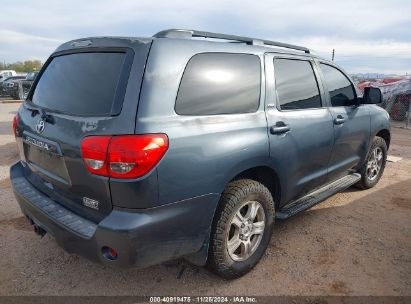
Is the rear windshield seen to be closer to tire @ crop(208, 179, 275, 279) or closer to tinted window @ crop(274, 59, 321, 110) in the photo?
tire @ crop(208, 179, 275, 279)

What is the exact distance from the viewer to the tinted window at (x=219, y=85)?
7.32 ft

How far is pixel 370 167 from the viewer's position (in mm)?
4770

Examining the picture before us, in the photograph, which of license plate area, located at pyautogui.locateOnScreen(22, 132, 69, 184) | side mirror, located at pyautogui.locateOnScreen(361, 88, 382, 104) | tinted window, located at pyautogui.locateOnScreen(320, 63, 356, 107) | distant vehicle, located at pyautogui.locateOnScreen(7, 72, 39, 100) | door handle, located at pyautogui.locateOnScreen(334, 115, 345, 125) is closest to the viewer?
license plate area, located at pyautogui.locateOnScreen(22, 132, 69, 184)

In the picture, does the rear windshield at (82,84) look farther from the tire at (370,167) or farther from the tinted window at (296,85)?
the tire at (370,167)

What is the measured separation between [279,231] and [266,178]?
914 mm

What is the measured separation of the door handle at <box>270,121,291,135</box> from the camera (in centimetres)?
273

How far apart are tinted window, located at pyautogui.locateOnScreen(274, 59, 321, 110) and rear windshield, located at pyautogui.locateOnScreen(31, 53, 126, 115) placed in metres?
1.44

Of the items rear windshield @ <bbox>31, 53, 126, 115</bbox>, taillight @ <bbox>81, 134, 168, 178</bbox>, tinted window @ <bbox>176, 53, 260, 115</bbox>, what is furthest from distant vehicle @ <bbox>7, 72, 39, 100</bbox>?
taillight @ <bbox>81, 134, 168, 178</bbox>

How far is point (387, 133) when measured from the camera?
490 cm

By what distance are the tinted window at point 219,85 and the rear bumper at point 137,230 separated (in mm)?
625

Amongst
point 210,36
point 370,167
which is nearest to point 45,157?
point 210,36

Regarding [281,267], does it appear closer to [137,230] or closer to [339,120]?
[137,230]

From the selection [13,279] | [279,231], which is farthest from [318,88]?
[13,279]

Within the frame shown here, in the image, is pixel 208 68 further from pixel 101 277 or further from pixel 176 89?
pixel 101 277
